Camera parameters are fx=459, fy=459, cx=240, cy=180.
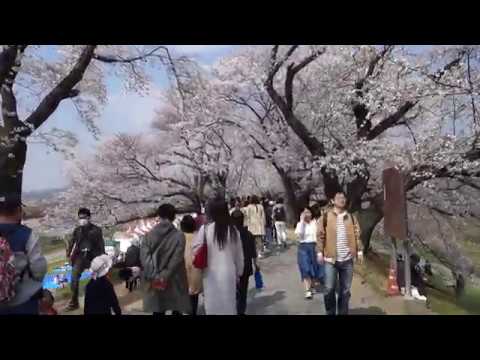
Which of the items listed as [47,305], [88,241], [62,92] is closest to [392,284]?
[88,241]

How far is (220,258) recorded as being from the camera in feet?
13.4

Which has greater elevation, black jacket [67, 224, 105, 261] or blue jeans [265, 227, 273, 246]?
black jacket [67, 224, 105, 261]

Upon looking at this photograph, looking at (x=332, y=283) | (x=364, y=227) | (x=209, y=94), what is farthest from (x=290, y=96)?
(x=332, y=283)

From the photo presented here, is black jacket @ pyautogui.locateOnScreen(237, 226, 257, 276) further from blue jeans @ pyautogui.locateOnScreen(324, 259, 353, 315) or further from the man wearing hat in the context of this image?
the man wearing hat

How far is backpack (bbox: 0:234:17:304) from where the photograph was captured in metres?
3.63

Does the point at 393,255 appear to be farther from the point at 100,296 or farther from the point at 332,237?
the point at 100,296

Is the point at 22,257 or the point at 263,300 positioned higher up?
the point at 22,257

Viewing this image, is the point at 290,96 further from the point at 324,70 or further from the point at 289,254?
the point at 289,254

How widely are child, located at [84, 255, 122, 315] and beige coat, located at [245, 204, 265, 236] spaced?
6.88 feet

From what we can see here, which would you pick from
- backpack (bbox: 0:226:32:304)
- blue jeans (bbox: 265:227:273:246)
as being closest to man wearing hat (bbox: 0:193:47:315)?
backpack (bbox: 0:226:32:304)

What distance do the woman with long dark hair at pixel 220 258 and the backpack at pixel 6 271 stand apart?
1.49 m

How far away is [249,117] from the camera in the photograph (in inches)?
301

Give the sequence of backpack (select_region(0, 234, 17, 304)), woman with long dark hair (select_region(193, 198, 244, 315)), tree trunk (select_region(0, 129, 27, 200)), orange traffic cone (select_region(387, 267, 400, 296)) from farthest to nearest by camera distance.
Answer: orange traffic cone (select_region(387, 267, 400, 296))
tree trunk (select_region(0, 129, 27, 200))
woman with long dark hair (select_region(193, 198, 244, 315))
backpack (select_region(0, 234, 17, 304))

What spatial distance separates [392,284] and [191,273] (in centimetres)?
253
